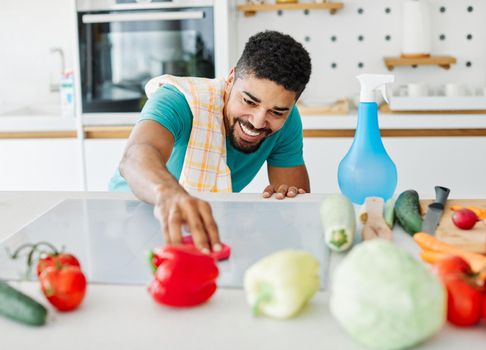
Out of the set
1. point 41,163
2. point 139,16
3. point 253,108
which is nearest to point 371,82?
point 253,108

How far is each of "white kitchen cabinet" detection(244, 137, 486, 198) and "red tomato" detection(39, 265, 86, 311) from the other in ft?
7.09

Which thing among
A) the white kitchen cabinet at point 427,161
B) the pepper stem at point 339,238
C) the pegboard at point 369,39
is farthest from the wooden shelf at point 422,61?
the pepper stem at point 339,238

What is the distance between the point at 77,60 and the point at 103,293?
2.30 meters

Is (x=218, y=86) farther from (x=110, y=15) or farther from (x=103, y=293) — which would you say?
(x=110, y=15)

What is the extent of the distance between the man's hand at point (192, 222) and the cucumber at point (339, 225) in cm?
22

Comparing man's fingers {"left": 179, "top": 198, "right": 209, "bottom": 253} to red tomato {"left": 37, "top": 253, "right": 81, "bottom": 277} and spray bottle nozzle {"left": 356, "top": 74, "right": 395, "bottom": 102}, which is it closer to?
red tomato {"left": 37, "top": 253, "right": 81, "bottom": 277}

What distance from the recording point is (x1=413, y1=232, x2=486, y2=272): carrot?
3.41ft

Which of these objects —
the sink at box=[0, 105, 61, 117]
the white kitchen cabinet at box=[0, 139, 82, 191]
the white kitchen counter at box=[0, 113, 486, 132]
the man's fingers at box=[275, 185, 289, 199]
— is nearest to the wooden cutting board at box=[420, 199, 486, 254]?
the man's fingers at box=[275, 185, 289, 199]

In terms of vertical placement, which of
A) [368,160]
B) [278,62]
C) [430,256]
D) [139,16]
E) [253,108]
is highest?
[139,16]

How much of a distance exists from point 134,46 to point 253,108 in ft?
5.11

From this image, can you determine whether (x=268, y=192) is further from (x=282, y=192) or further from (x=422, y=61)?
(x=422, y=61)

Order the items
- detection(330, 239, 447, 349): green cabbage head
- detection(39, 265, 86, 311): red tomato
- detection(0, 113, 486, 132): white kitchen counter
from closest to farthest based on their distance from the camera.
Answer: detection(330, 239, 447, 349): green cabbage head, detection(39, 265, 86, 311): red tomato, detection(0, 113, 486, 132): white kitchen counter

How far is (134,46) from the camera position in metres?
3.12

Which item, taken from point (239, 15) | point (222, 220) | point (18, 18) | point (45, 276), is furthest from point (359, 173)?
point (18, 18)
